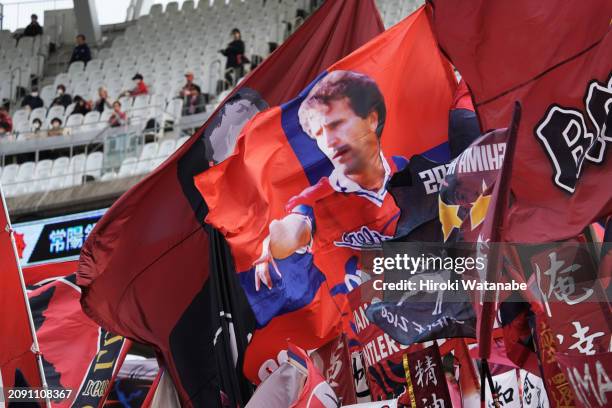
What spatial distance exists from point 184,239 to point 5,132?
10893mm

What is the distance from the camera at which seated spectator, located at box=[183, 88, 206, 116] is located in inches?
635

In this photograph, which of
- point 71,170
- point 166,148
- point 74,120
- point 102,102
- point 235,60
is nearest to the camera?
point 166,148

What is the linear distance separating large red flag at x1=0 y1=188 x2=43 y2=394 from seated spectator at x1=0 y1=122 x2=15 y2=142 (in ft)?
35.8

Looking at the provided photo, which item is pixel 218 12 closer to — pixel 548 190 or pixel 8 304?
pixel 8 304

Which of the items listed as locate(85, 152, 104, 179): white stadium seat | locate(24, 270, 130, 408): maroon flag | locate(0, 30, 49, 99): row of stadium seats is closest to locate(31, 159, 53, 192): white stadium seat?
locate(85, 152, 104, 179): white stadium seat

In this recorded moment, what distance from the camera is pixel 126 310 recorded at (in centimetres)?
793

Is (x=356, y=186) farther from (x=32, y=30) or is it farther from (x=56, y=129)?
(x=32, y=30)

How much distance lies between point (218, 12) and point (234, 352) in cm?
1476

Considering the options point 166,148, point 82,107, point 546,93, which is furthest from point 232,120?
point 82,107

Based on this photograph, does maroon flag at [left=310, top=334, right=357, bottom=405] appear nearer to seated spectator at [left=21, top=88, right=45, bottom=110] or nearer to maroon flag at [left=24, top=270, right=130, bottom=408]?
maroon flag at [left=24, top=270, right=130, bottom=408]

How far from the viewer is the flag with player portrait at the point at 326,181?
23.0ft

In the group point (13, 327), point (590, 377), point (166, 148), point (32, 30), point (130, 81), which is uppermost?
point (32, 30)

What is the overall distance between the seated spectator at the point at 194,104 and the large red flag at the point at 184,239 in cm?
803

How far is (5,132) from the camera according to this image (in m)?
18.2
